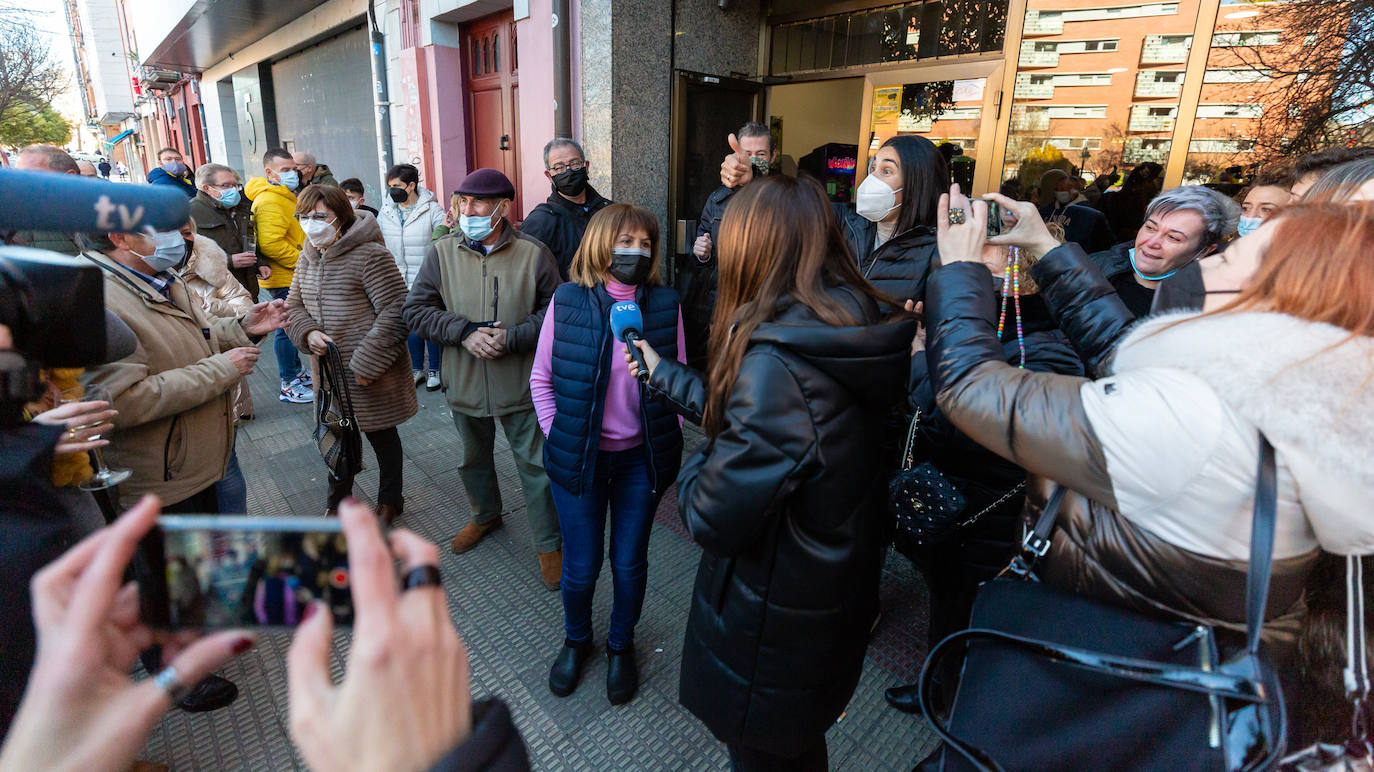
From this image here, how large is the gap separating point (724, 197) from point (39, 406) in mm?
3523

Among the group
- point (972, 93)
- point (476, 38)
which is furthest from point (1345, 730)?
point (476, 38)

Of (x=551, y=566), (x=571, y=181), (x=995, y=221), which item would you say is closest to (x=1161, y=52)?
(x=995, y=221)

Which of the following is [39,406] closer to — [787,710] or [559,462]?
[559,462]

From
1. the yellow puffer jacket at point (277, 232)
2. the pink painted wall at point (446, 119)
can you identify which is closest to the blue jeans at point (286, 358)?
the yellow puffer jacket at point (277, 232)

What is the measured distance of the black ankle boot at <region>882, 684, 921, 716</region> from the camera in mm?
2512

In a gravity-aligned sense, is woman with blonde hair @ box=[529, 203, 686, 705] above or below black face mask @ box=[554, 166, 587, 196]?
below

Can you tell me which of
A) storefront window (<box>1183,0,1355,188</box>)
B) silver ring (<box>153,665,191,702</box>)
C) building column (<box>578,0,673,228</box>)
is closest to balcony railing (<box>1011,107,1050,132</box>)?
storefront window (<box>1183,0,1355,188</box>)

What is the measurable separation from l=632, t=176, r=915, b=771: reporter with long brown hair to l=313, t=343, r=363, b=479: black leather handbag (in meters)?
2.41

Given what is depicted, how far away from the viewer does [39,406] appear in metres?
1.71

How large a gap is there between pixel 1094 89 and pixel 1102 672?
4.93 metres

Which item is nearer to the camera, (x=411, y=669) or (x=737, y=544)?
(x=411, y=669)

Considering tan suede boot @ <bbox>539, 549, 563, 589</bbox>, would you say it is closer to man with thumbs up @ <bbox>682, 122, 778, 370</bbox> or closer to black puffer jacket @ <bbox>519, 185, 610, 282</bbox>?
man with thumbs up @ <bbox>682, 122, 778, 370</bbox>

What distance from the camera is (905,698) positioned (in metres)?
2.54

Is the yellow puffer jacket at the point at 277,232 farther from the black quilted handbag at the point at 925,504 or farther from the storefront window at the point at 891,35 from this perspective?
the black quilted handbag at the point at 925,504
